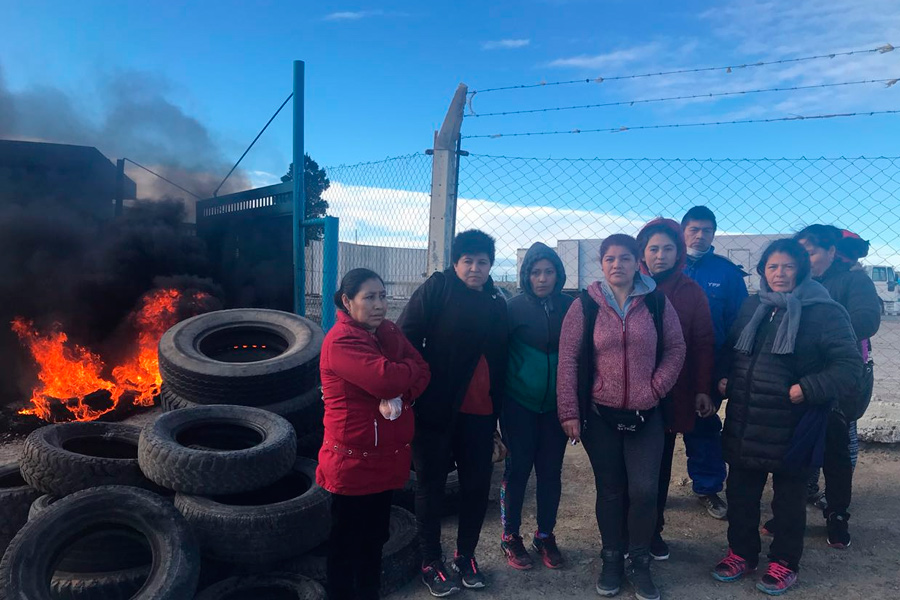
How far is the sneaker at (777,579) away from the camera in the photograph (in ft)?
11.1

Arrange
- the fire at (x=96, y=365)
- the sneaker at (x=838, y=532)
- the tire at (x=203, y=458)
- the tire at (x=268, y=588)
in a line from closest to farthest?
1. the tire at (x=268, y=588)
2. the tire at (x=203, y=458)
3. the sneaker at (x=838, y=532)
4. the fire at (x=96, y=365)

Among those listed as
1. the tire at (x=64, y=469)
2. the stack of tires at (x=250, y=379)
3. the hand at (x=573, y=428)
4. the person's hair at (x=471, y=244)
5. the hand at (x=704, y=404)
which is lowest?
the tire at (x=64, y=469)

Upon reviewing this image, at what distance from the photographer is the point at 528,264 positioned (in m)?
3.64

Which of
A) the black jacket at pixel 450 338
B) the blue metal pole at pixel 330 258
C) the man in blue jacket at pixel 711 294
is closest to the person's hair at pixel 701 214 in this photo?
the man in blue jacket at pixel 711 294

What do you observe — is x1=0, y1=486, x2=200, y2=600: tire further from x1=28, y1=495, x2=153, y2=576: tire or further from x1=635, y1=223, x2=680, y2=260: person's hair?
x1=635, y1=223, x2=680, y2=260: person's hair

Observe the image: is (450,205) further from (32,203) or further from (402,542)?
(32,203)

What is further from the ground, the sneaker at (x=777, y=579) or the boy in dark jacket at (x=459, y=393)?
the boy in dark jacket at (x=459, y=393)

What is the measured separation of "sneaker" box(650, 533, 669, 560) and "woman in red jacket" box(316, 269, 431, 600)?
1.88 meters

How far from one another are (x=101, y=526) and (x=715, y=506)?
4206 millimetres

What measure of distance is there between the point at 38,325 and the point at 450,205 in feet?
25.5

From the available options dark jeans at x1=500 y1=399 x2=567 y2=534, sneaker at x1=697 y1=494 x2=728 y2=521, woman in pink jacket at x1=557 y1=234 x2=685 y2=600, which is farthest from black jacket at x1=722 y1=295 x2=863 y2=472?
sneaker at x1=697 y1=494 x2=728 y2=521

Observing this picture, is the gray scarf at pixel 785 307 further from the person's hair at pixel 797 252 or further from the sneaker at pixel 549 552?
the sneaker at pixel 549 552

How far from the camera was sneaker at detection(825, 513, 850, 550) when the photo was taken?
3.99 meters

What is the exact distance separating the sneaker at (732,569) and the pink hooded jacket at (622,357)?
122 centimetres
